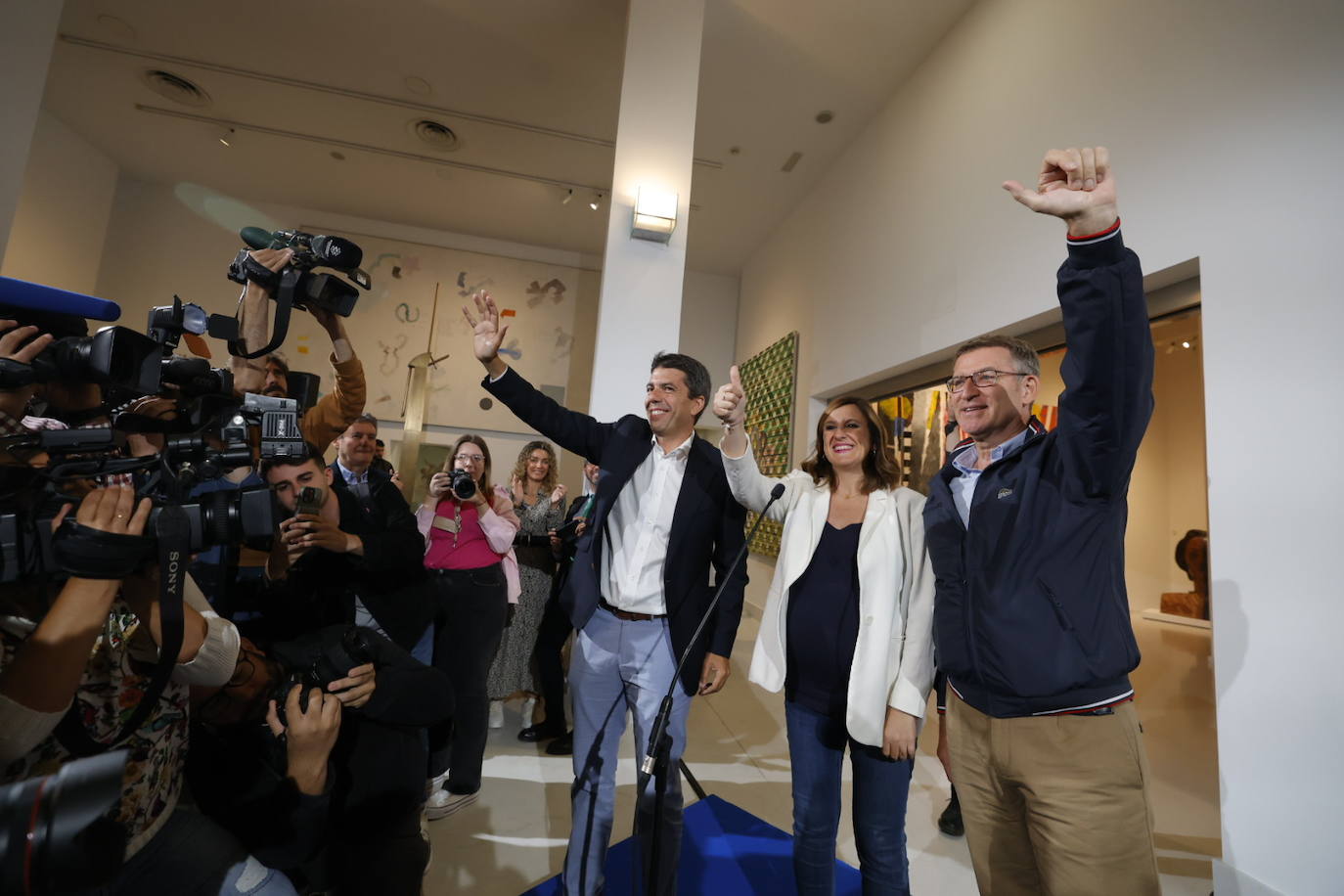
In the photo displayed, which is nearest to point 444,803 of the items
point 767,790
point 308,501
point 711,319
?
point 767,790

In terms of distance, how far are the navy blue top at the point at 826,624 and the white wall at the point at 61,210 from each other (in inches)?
249

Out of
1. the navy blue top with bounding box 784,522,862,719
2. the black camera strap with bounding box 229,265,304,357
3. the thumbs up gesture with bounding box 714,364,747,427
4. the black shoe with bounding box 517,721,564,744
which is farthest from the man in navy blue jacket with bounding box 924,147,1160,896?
the black shoe with bounding box 517,721,564,744

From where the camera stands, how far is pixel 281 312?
134 centimetres

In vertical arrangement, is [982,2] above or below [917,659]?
above

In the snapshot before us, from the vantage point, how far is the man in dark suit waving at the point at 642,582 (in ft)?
5.08

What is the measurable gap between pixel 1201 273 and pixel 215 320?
9.24 feet

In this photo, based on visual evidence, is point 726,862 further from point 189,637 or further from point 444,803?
point 189,637

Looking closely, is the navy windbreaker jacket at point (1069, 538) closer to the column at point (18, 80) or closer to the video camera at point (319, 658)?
the video camera at point (319, 658)

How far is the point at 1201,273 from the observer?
195 centimetres

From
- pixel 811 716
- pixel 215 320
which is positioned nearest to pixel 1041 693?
pixel 811 716

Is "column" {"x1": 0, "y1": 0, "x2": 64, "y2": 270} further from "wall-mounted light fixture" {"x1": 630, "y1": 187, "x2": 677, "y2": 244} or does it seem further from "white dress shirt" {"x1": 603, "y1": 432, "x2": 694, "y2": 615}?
"white dress shirt" {"x1": 603, "y1": 432, "x2": 694, "y2": 615}

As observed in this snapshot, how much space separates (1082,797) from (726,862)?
125cm

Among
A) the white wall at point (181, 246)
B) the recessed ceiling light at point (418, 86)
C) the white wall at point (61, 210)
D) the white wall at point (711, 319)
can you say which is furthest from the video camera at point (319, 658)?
the white wall at point (711, 319)

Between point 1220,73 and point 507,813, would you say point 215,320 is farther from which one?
point 1220,73
